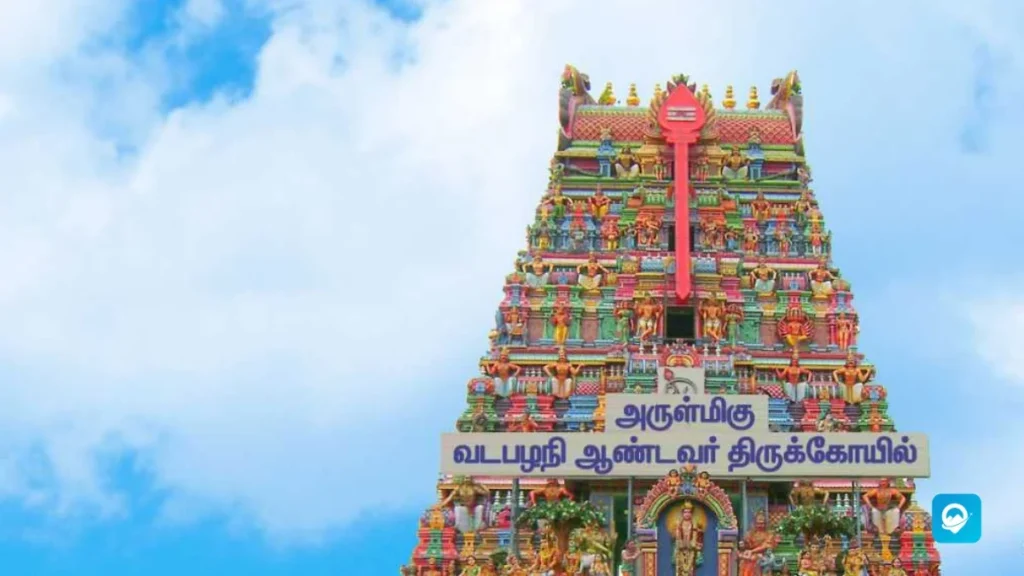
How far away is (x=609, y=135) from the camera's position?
66.6m

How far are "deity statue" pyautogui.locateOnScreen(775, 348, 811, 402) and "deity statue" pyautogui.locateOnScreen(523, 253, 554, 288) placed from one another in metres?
8.39

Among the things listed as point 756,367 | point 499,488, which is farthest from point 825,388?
point 499,488

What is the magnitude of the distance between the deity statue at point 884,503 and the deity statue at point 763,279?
8.93 m

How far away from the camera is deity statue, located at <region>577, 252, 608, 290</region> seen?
6091 cm

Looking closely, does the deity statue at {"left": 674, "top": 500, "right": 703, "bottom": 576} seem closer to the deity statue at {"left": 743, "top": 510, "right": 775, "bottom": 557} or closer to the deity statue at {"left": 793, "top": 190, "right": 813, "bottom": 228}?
the deity statue at {"left": 743, "top": 510, "right": 775, "bottom": 557}

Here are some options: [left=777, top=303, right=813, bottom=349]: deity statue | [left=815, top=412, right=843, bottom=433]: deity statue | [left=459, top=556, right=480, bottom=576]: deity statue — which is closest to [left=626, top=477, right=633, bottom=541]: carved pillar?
[left=459, top=556, right=480, bottom=576]: deity statue

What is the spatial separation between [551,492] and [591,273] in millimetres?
10031

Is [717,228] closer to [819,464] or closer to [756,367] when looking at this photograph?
[756,367]

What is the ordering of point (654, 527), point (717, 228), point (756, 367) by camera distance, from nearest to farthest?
point (654, 527)
point (756, 367)
point (717, 228)

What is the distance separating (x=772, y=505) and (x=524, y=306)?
10951 millimetres

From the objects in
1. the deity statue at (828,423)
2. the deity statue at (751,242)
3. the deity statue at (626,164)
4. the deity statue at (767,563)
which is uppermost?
the deity statue at (626,164)

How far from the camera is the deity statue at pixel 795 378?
5769 cm

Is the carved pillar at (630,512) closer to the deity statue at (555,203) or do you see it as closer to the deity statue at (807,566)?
the deity statue at (807,566)

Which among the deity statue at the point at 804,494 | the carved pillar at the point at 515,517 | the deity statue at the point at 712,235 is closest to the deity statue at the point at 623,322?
the deity statue at the point at 712,235
